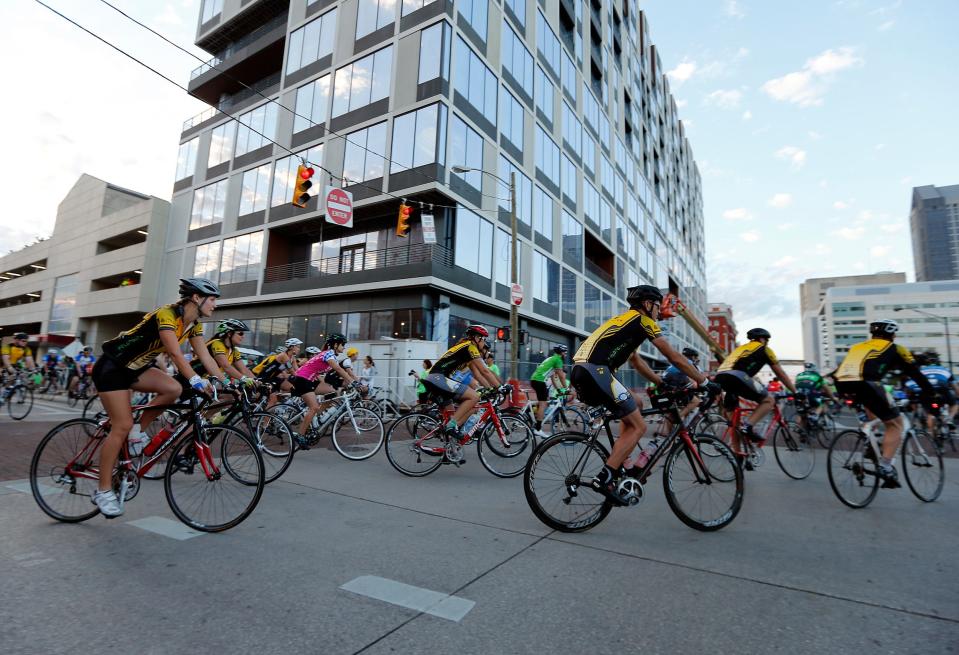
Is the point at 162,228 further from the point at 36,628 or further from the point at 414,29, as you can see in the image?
the point at 36,628

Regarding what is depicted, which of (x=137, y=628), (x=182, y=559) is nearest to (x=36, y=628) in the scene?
(x=137, y=628)

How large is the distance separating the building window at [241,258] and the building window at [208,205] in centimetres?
248

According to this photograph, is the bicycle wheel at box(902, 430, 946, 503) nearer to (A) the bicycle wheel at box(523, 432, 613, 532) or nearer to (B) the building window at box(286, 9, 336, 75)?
(A) the bicycle wheel at box(523, 432, 613, 532)

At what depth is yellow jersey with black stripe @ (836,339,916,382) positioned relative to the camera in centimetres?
538

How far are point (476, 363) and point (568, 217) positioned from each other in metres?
26.8

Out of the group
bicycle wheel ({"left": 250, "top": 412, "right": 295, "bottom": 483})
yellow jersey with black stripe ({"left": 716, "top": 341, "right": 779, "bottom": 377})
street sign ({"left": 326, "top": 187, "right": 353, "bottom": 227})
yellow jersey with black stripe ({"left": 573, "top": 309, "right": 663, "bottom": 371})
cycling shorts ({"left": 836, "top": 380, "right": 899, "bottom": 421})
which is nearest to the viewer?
yellow jersey with black stripe ({"left": 573, "top": 309, "right": 663, "bottom": 371})

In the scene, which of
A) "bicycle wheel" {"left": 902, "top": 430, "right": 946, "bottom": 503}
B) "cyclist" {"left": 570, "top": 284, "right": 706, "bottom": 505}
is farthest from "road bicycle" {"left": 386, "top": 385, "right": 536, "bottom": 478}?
"bicycle wheel" {"left": 902, "top": 430, "right": 946, "bottom": 503}

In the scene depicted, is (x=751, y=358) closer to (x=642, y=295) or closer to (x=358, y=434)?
(x=642, y=295)

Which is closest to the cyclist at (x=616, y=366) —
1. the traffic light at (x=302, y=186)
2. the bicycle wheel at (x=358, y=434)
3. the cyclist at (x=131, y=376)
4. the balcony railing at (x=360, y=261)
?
the cyclist at (x=131, y=376)

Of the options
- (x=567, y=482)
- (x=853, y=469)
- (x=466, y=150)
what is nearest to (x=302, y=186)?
(x=466, y=150)

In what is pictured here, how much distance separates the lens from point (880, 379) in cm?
543

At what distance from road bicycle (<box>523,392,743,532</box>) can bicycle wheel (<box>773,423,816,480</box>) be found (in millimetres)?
2944

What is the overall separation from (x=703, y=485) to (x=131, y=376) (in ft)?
16.1

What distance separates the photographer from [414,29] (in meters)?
21.6
